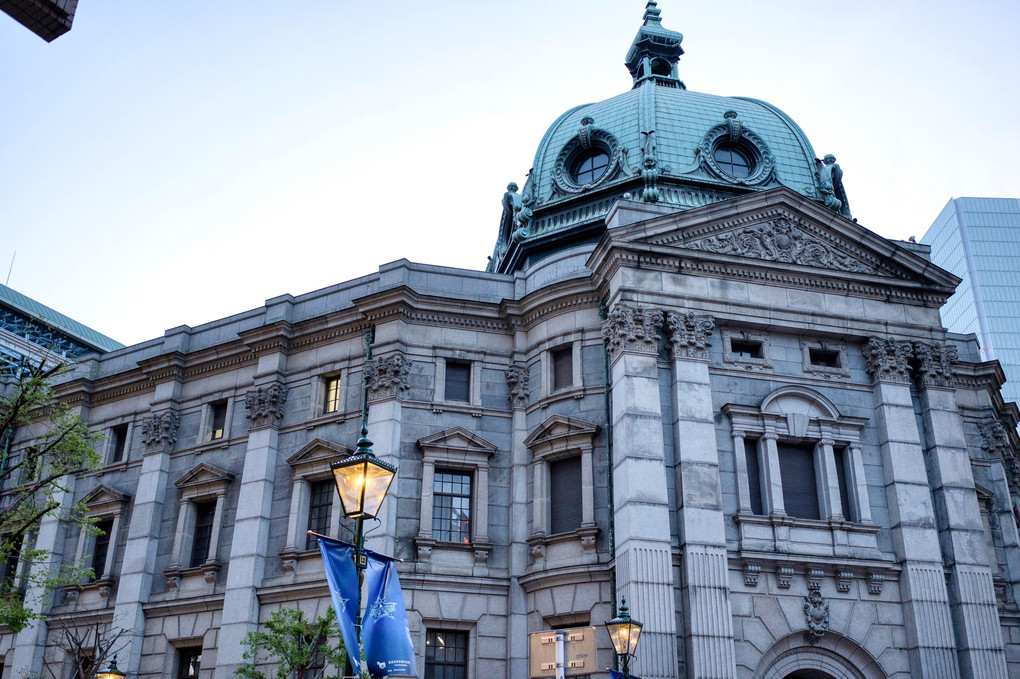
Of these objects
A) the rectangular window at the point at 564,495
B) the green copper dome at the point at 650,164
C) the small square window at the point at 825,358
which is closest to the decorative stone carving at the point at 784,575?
the rectangular window at the point at 564,495

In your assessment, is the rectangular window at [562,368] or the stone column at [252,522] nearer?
the stone column at [252,522]

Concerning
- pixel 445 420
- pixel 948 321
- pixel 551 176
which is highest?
pixel 948 321

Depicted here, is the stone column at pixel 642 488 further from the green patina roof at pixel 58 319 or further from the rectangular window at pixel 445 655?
the green patina roof at pixel 58 319

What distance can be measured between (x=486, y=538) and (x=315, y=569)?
5.62m

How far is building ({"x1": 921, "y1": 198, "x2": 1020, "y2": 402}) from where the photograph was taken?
438 feet

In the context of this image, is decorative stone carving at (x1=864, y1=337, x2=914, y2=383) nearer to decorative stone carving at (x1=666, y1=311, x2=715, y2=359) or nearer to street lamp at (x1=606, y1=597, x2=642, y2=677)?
decorative stone carving at (x1=666, y1=311, x2=715, y2=359)

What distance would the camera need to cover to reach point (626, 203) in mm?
34031

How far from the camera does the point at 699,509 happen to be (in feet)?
97.6

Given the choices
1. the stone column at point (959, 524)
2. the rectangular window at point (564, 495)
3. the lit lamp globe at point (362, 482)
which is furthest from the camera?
the rectangular window at point (564, 495)

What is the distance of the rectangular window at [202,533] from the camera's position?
36906mm

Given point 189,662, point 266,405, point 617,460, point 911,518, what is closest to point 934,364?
point 911,518

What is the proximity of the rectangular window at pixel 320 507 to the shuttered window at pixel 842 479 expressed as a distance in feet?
52.7

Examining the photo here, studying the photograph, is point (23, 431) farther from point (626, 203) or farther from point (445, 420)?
point (626, 203)

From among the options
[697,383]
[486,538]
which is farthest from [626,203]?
[486,538]
